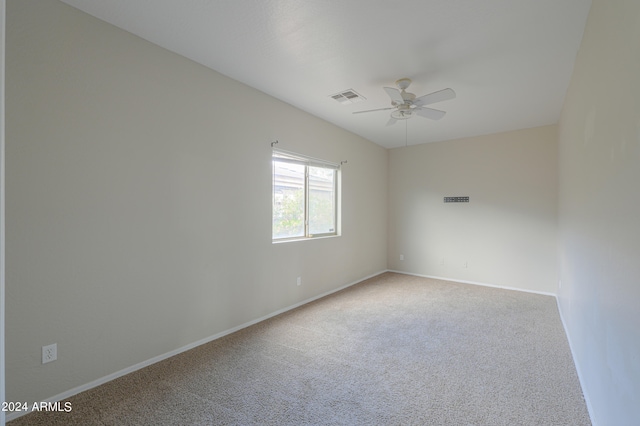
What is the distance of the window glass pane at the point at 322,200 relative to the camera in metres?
4.46

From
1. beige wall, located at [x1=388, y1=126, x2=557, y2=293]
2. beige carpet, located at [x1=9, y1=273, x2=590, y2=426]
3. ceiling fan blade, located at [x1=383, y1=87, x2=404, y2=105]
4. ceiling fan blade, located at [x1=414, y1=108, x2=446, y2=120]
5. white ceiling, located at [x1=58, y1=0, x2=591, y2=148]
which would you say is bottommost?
beige carpet, located at [x1=9, y1=273, x2=590, y2=426]

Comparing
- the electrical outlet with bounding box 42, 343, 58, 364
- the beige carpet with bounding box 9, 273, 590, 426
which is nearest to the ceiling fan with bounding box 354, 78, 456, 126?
the beige carpet with bounding box 9, 273, 590, 426

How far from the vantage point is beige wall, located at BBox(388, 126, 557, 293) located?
4793 mm

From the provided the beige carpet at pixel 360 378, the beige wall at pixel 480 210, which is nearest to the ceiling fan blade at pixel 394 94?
the beige carpet at pixel 360 378

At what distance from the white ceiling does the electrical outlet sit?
2.40 meters

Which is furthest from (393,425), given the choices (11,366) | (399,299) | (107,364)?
(399,299)

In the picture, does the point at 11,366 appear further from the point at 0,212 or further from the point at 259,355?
the point at 259,355

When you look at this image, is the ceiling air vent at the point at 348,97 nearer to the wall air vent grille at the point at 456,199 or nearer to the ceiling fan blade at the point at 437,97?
the ceiling fan blade at the point at 437,97

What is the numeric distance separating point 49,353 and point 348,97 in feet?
11.9

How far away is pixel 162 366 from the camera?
8.20 feet

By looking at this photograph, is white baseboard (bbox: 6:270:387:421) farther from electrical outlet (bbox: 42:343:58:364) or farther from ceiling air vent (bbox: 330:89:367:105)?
ceiling air vent (bbox: 330:89:367:105)

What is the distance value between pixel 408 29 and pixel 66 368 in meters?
3.57

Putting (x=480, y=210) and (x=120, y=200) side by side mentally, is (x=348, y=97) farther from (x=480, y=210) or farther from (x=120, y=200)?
(x=480, y=210)

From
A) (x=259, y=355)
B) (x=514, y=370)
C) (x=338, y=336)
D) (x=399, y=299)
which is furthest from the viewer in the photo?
(x=399, y=299)
